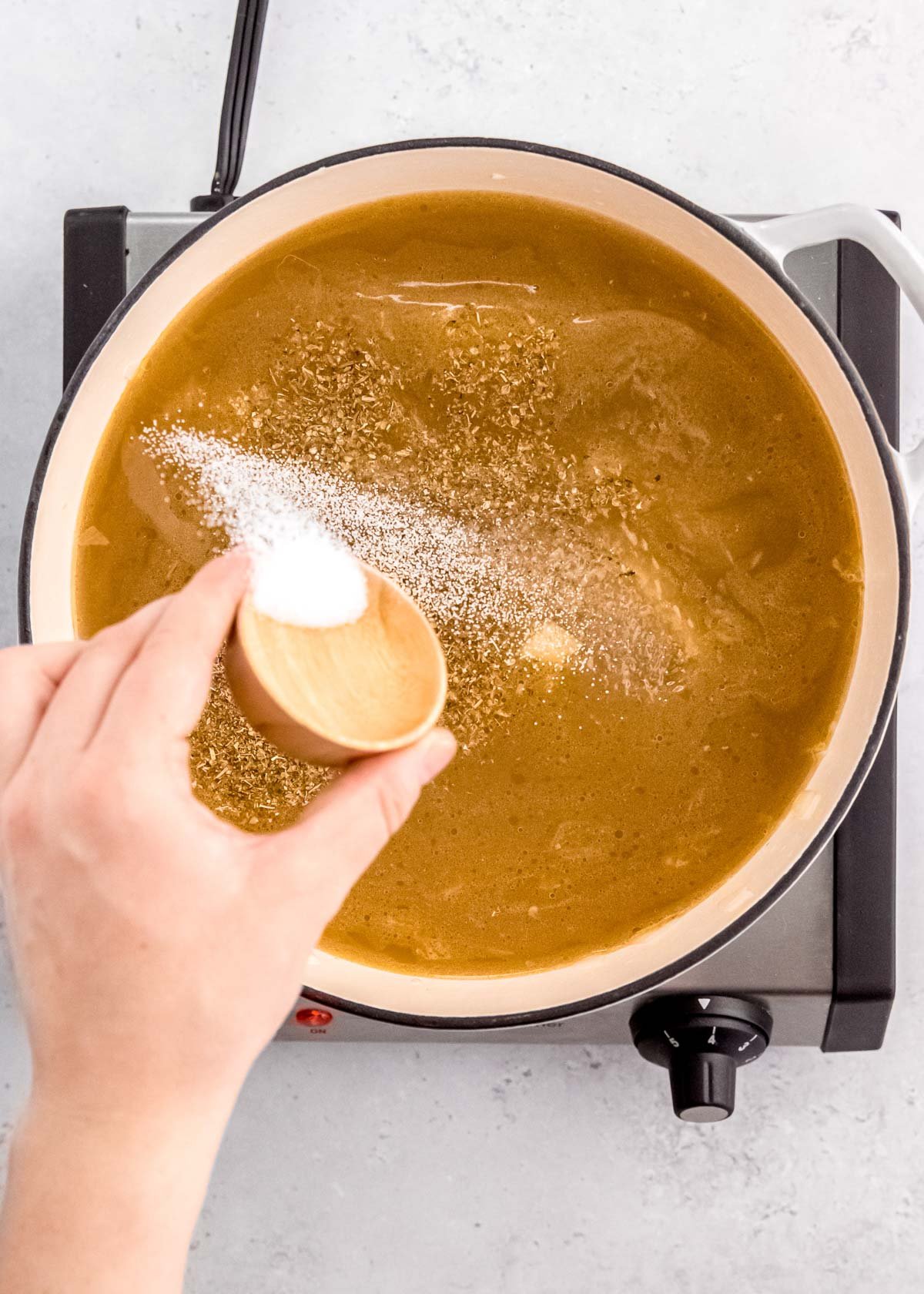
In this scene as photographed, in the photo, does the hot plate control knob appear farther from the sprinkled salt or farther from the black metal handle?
the black metal handle

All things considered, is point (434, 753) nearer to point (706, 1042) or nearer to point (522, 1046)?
point (706, 1042)

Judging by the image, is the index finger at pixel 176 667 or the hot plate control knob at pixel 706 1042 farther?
the hot plate control knob at pixel 706 1042

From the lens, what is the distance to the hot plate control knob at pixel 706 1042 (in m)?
0.76

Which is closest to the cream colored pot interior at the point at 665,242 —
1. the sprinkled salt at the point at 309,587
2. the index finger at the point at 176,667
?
the sprinkled salt at the point at 309,587

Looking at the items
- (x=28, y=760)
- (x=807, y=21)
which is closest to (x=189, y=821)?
(x=28, y=760)

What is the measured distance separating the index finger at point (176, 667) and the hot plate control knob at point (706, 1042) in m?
0.44

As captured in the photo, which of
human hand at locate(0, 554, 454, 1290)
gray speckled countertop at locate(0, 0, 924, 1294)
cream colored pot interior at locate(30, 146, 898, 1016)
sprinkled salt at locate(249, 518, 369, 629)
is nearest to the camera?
human hand at locate(0, 554, 454, 1290)

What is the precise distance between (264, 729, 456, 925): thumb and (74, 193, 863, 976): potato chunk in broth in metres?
0.24

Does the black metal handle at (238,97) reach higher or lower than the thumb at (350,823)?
higher

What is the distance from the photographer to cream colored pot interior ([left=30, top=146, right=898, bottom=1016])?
2.39ft

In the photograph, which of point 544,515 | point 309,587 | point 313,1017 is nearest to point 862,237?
point 544,515

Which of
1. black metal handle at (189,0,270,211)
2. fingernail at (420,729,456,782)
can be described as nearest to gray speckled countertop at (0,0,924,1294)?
black metal handle at (189,0,270,211)

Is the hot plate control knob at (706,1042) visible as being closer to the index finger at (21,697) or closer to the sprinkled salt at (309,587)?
the sprinkled salt at (309,587)

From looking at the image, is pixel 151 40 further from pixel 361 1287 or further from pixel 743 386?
pixel 361 1287
